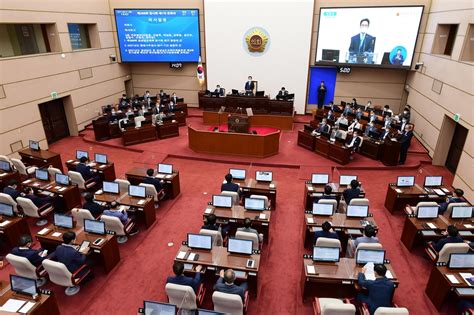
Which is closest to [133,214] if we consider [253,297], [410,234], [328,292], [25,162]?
[253,297]

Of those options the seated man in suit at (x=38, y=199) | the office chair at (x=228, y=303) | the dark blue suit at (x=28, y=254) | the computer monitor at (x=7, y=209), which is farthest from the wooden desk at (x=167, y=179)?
the office chair at (x=228, y=303)

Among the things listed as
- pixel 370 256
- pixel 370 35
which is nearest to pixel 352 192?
pixel 370 256

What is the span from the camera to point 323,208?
25.2ft

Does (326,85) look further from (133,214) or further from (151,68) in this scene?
(133,214)

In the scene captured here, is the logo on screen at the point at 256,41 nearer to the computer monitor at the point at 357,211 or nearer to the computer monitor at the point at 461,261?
the computer monitor at the point at 357,211

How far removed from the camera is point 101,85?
17.2 meters

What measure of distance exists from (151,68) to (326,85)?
34.8 feet

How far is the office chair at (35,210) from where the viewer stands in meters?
8.11

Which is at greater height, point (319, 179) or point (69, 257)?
point (319, 179)

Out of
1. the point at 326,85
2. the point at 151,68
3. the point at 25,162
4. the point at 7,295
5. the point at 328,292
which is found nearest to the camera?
the point at 7,295

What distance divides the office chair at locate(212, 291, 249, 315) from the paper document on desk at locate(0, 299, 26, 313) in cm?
325

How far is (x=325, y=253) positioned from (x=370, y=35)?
42.9 feet

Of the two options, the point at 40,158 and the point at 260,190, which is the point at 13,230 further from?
the point at 260,190

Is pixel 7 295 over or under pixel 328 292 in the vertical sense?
over
